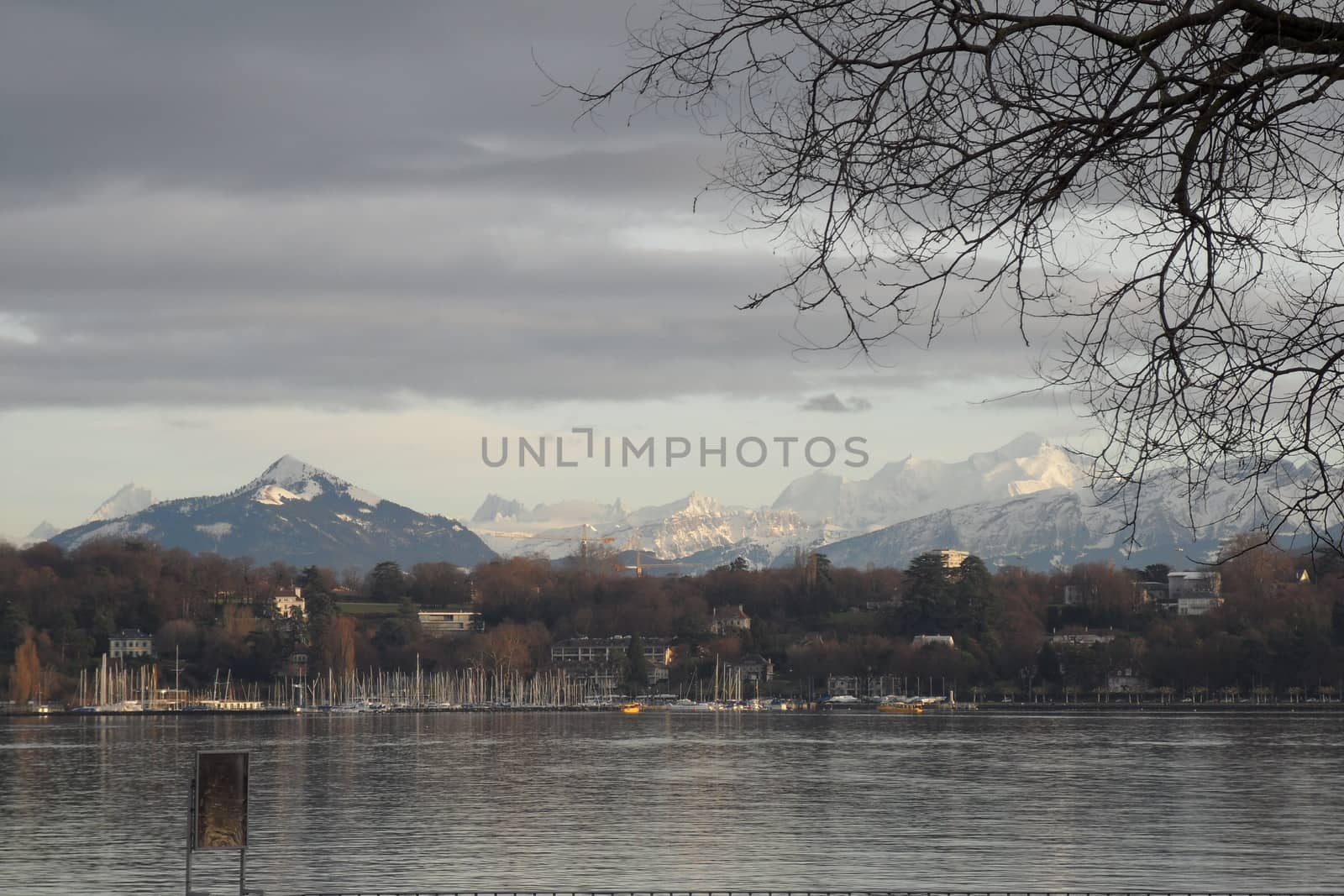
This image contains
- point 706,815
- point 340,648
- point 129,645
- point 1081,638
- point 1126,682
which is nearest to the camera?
point 706,815

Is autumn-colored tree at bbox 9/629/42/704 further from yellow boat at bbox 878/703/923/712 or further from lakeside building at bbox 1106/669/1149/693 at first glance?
lakeside building at bbox 1106/669/1149/693

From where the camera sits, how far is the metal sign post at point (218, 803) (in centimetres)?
1459

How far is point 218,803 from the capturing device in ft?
48.1

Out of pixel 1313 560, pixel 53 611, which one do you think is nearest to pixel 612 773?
pixel 1313 560

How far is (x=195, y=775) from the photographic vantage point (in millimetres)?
14641

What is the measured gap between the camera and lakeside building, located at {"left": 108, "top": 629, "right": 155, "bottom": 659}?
18738 cm

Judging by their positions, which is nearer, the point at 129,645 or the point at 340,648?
the point at 129,645

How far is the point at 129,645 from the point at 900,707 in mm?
84262

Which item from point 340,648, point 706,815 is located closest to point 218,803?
point 706,815

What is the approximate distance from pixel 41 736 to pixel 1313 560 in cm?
12817

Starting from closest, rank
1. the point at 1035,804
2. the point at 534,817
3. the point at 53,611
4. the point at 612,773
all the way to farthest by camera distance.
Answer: the point at 534,817 < the point at 1035,804 < the point at 612,773 < the point at 53,611

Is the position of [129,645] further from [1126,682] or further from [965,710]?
[1126,682]

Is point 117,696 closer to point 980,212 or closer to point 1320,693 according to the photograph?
point 1320,693

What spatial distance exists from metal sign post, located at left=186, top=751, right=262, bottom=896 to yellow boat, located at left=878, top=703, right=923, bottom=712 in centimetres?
16908
